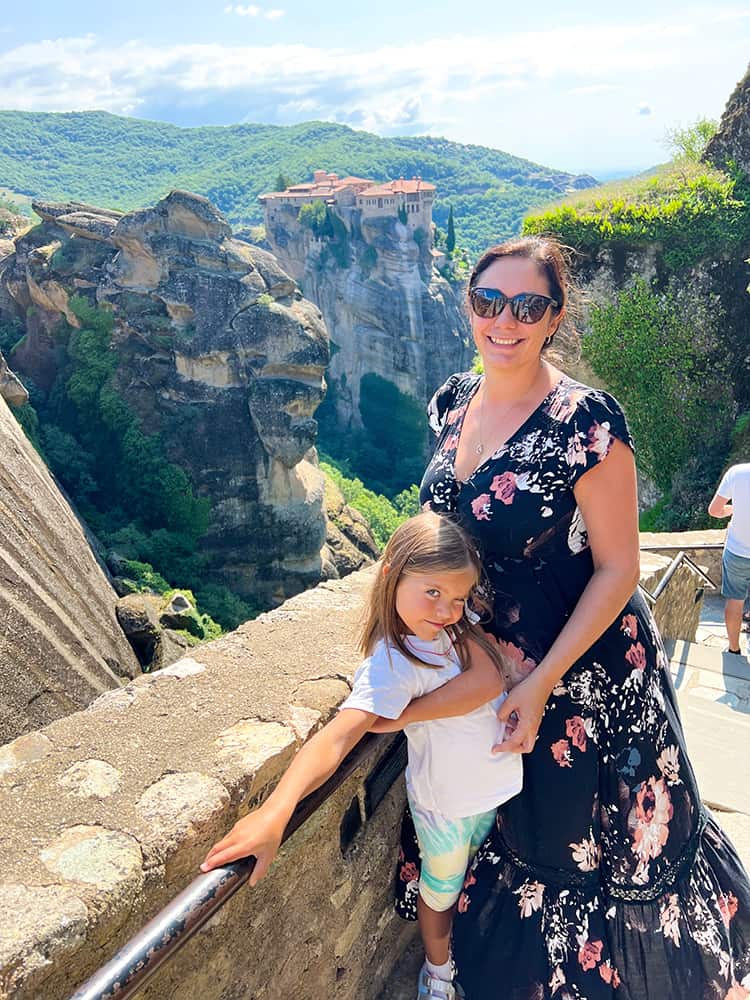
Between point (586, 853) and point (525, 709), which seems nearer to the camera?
point (525, 709)

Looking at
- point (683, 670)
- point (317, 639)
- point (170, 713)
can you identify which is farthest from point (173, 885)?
point (683, 670)

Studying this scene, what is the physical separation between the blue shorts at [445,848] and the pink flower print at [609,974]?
37 centimetres

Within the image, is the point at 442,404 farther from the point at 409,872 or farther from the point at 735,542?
the point at 735,542

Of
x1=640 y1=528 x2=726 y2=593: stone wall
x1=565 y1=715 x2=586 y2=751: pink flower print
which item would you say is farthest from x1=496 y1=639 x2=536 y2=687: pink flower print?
x1=640 y1=528 x2=726 y2=593: stone wall

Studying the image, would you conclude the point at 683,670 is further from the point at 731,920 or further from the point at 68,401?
the point at 68,401

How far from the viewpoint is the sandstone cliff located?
4894 cm

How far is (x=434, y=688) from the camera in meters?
1.81

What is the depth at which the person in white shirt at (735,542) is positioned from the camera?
4.60 metres

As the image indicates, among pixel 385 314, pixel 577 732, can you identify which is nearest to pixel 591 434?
pixel 577 732

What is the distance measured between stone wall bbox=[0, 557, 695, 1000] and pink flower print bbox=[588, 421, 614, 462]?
906mm

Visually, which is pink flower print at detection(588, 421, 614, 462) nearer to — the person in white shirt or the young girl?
the young girl

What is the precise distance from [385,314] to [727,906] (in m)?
48.6

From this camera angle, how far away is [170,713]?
1.97 meters

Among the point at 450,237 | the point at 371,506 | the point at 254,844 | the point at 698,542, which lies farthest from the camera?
the point at 450,237
